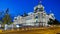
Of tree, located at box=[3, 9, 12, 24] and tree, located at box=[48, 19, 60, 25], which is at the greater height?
tree, located at box=[3, 9, 12, 24]

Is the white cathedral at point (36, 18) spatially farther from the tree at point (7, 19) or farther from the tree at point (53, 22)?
the tree at point (7, 19)

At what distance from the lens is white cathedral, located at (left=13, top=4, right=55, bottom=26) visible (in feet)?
21.5

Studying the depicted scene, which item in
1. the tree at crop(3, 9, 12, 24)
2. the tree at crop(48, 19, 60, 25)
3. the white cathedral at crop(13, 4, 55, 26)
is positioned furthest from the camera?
the tree at crop(48, 19, 60, 25)

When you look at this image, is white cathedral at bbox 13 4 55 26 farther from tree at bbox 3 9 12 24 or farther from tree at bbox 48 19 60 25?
tree at bbox 3 9 12 24

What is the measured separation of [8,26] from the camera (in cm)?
598

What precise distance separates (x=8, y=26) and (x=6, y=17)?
36 centimetres

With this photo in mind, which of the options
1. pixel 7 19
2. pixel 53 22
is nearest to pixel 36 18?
pixel 53 22

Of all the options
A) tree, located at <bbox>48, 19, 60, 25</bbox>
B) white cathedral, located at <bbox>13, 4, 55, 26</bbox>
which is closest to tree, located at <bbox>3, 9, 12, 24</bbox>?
white cathedral, located at <bbox>13, 4, 55, 26</bbox>

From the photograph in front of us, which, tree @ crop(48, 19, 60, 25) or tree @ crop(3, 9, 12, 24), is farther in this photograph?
tree @ crop(48, 19, 60, 25)

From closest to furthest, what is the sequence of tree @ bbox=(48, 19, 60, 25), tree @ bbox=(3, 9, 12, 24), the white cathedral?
tree @ bbox=(3, 9, 12, 24)
the white cathedral
tree @ bbox=(48, 19, 60, 25)

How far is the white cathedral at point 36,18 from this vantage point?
6.54 m

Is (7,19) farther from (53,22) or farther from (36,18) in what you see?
(53,22)

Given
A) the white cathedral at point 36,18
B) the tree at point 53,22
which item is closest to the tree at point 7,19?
the white cathedral at point 36,18

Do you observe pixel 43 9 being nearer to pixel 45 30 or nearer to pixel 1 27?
pixel 45 30
